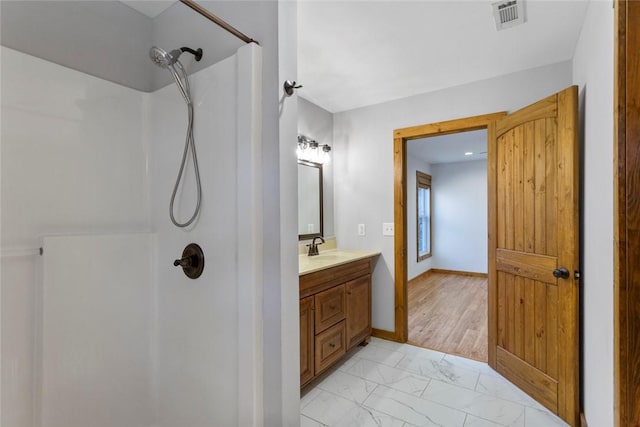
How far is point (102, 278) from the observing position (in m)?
1.49

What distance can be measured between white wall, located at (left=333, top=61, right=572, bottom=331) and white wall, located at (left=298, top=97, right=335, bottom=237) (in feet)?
0.25

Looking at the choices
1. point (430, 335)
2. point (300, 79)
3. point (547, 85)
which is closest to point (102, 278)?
point (300, 79)

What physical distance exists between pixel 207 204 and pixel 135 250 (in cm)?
58

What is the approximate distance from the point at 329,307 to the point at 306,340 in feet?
1.04

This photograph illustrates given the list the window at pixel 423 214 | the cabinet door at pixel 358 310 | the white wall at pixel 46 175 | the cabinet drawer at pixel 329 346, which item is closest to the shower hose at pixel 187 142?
the white wall at pixel 46 175

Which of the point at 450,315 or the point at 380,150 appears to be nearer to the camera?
the point at 380,150

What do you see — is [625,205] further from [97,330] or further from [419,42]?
[97,330]

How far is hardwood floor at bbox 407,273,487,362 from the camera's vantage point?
2.79m

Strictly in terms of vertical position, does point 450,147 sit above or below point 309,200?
above

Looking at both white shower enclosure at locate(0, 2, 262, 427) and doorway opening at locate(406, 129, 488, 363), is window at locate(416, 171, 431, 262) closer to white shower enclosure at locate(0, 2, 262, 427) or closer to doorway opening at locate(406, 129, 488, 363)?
doorway opening at locate(406, 129, 488, 363)

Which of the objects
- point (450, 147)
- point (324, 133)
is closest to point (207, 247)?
point (324, 133)

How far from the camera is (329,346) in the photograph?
87.1 inches

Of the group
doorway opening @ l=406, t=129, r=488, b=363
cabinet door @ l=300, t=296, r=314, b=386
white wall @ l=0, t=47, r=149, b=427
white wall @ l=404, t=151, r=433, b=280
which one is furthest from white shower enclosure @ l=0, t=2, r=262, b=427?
white wall @ l=404, t=151, r=433, b=280

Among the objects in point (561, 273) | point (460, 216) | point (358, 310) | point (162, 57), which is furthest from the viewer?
point (460, 216)
